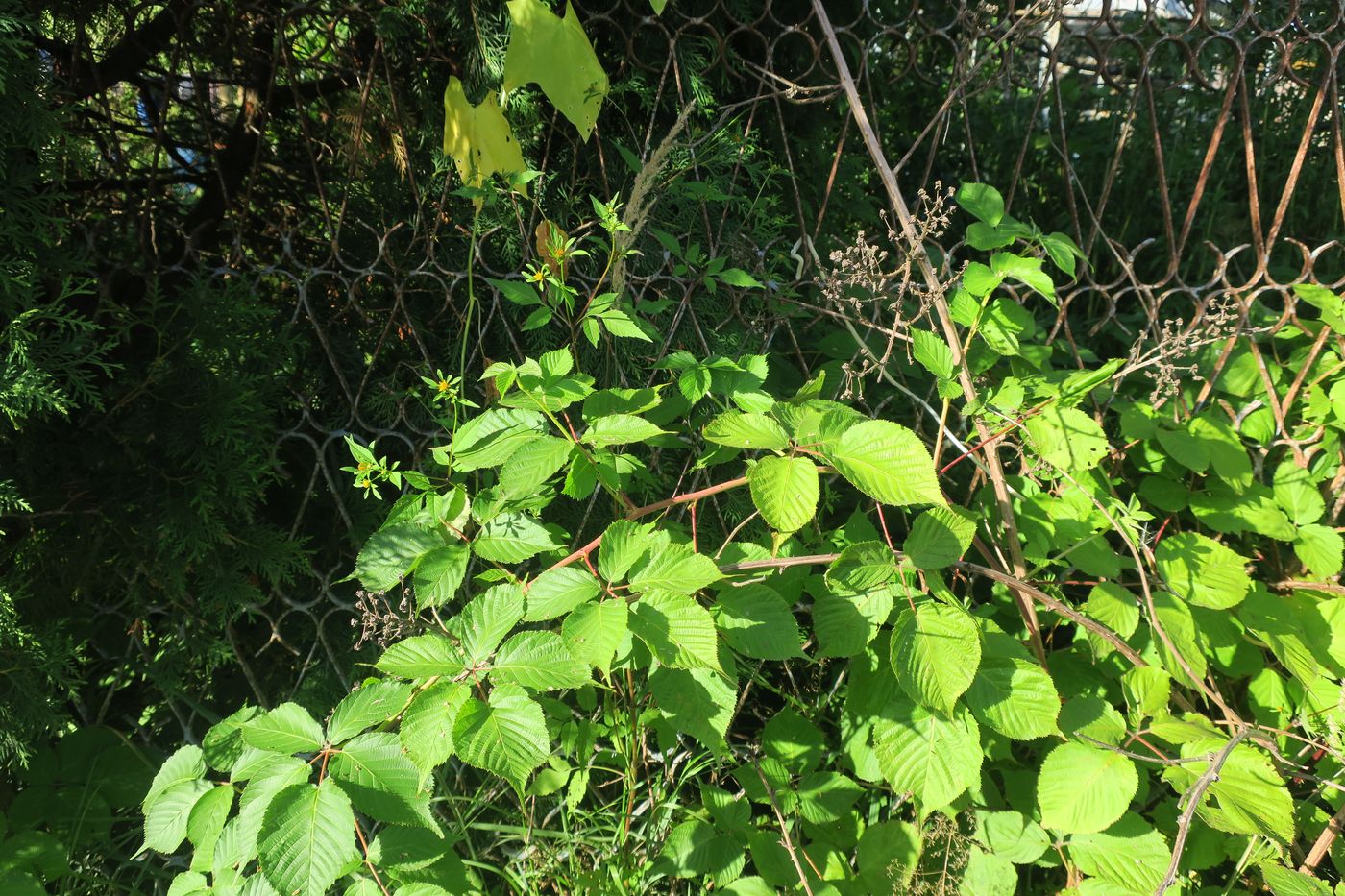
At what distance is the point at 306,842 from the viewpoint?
1056 mm

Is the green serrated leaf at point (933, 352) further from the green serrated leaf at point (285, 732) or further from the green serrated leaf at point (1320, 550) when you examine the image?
the green serrated leaf at point (285, 732)

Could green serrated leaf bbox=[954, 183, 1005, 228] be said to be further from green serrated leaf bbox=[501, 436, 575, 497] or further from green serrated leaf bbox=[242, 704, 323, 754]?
green serrated leaf bbox=[242, 704, 323, 754]

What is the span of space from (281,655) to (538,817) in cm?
68

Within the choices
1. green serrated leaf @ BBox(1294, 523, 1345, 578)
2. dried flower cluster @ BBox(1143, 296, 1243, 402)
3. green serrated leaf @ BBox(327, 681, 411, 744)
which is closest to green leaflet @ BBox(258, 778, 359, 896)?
green serrated leaf @ BBox(327, 681, 411, 744)

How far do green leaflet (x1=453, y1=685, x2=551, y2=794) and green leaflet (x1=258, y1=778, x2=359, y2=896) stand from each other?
0.52 ft

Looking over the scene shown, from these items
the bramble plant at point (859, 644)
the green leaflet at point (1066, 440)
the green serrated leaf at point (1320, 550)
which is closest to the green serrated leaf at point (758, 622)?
the bramble plant at point (859, 644)

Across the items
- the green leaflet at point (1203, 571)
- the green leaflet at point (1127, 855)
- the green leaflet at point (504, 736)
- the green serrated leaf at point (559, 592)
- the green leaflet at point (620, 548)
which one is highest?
the green leaflet at point (620, 548)

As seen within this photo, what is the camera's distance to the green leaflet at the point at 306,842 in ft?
3.43

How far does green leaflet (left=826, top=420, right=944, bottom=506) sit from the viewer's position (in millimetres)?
1209

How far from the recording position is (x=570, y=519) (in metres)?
1.99

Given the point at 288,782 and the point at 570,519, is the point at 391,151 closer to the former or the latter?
the point at 570,519

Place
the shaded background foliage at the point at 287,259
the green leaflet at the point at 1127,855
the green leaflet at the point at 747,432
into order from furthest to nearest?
the shaded background foliage at the point at 287,259 → the green leaflet at the point at 1127,855 → the green leaflet at the point at 747,432

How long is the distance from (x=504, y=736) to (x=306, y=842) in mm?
255

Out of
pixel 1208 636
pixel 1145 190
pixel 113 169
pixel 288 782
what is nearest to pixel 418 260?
pixel 113 169
